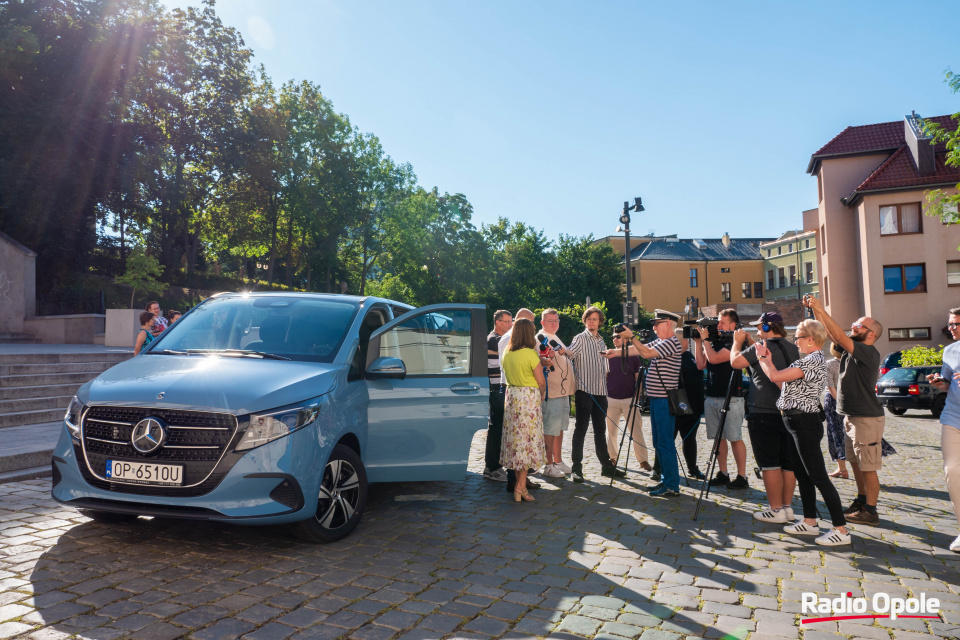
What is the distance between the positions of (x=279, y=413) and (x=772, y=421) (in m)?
4.09

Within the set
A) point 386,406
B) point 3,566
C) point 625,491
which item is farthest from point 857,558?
point 3,566

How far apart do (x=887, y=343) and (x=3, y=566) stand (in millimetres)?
39559

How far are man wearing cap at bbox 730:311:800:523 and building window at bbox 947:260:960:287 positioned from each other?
3641 cm

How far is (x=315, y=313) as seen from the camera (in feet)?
19.4

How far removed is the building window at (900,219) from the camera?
117 ft

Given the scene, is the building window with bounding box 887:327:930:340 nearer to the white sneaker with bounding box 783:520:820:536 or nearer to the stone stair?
the white sneaker with bounding box 783:520:820:536

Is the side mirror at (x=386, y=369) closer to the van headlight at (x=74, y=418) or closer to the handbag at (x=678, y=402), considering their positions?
the van headlight at (x=74, y=418)

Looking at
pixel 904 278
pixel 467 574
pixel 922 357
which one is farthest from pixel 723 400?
pixel 904 278

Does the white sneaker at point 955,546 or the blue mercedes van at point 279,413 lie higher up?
the blue mercedes van at point 279,413

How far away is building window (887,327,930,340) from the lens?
35.1m

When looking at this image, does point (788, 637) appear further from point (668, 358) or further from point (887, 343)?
point (887, 343)

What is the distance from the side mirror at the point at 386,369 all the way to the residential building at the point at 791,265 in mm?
65228

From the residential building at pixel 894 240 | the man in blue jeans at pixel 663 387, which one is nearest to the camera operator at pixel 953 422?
the man in blue jeans at pixel 663 387

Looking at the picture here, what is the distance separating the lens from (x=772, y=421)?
5.78m
